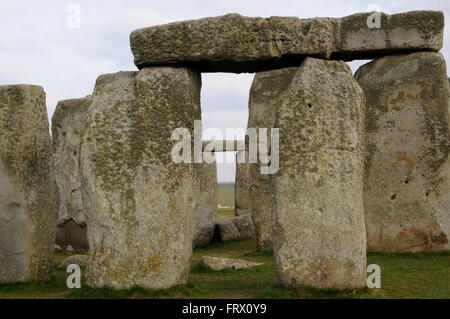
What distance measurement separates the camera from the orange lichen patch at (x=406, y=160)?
10172 millimetres

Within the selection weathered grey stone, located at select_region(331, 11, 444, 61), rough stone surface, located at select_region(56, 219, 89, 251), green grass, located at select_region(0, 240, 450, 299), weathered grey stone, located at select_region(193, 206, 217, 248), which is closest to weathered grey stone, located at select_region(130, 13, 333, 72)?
green grass, located at select_region(0, 240, 450, 299)

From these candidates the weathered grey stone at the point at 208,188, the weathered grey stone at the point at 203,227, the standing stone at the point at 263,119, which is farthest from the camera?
the weathered grey stone at the point at 208,188

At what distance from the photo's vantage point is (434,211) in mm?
10062

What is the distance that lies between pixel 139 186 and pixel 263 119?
4910mm

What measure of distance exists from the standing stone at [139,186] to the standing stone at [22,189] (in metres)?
1.24

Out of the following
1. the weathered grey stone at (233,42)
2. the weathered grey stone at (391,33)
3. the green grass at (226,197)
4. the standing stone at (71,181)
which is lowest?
the green grass at (226,197)

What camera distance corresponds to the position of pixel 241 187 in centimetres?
1783

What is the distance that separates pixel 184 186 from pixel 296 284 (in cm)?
171

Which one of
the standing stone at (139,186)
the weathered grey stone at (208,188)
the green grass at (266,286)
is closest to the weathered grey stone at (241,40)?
the standing stone at (139,186)

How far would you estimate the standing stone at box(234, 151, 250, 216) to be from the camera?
17469 mm

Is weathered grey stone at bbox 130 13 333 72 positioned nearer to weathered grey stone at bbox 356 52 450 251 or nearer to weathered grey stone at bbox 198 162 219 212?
weathered grey stone at bbox 356 52 450 251

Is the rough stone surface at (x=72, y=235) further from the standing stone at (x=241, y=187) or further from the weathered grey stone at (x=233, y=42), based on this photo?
the standing stone at (x=241, y=187)
